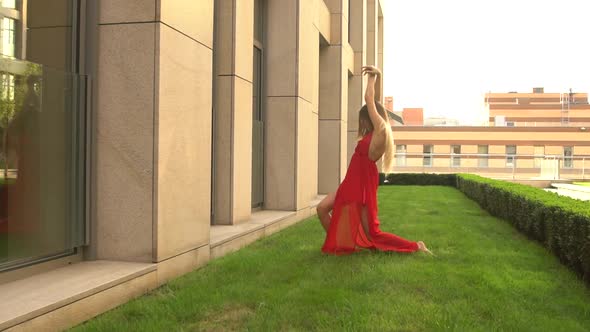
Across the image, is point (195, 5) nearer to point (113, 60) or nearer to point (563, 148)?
point (113, 60)

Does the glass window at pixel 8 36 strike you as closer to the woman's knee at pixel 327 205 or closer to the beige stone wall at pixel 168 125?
the beige stone wall at pixel 168 125

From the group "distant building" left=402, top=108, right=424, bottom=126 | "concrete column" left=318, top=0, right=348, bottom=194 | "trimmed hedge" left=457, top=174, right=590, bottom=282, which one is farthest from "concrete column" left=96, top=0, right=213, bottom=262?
"distant building" left=402, top=108, right=424, bottom=126

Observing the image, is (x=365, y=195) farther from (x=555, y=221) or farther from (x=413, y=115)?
(x=413, y=115)

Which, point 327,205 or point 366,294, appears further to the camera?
point 327,205

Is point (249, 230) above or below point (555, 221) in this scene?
below

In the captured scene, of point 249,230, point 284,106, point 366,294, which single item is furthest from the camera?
point 284,106

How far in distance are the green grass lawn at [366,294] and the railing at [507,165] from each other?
26.8m

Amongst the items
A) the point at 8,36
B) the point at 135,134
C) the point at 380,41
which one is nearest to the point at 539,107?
the point at 380,41

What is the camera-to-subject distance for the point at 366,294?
4812 millimetres

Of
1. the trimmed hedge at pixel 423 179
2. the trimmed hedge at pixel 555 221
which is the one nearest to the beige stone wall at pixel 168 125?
the trimmed hedge at pixel 555 221

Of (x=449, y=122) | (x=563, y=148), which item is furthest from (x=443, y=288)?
(x=449, y=122)

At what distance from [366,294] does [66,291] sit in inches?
88.7

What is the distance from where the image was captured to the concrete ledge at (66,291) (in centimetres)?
355

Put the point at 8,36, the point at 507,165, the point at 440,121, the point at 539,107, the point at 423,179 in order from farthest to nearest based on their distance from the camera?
1. the point at 539,107
2. the point at 440,121
3. the point at 507,165
4. the point at 423,179
5. the point at 8,36
